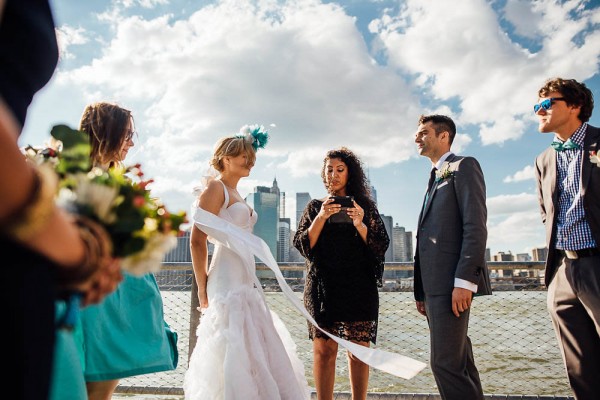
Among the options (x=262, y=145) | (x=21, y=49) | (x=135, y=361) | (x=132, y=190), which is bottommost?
(x=135, y=361)

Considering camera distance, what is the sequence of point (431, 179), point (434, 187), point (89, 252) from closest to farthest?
point (89, 252) → point (434, 187) → point (431, 179)

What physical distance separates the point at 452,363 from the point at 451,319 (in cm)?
27

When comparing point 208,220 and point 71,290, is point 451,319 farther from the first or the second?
point 71,290

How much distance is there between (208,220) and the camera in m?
2.96

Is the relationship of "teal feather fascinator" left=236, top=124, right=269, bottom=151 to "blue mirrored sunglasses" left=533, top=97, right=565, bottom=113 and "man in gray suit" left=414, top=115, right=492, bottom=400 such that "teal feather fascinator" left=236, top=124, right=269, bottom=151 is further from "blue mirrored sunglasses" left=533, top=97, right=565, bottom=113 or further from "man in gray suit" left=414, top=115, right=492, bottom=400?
"blue mirrored sunglasses" left=533, top=97, right=565, bottom=113

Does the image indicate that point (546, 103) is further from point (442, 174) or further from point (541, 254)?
point (541, 254)

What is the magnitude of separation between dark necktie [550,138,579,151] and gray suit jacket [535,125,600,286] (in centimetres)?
5

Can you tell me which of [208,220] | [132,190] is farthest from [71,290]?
[208,220]

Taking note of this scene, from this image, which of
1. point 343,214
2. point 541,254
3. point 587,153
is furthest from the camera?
point 541,254

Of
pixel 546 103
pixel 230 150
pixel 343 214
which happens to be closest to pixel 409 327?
pixel 343 214

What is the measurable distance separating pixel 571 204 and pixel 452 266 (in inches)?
35.0

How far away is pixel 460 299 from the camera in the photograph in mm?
2650

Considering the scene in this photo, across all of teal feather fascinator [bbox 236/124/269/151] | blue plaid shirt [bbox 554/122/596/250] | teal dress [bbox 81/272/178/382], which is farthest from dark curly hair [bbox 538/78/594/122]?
teal dress [bbox 81/272/178/382]

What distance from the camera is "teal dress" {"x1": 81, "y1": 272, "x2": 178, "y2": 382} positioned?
5.82 ft
